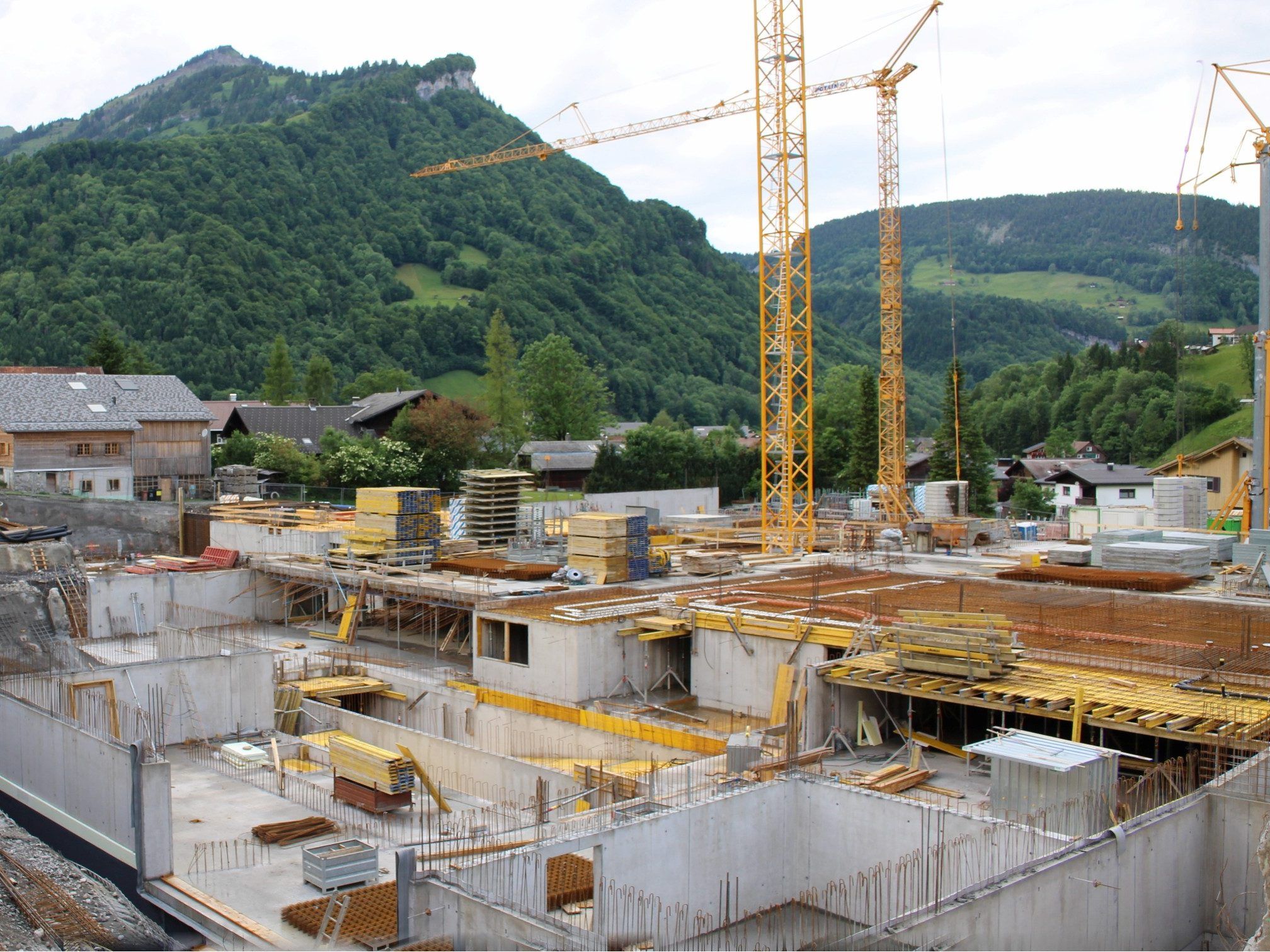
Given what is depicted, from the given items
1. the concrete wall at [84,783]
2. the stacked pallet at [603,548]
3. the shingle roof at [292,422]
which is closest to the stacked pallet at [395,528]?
the stacked pallet at [603,548]

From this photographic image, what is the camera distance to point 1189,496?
46.3 meters

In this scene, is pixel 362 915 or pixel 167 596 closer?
pixel 362 915

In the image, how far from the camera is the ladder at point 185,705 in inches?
1055

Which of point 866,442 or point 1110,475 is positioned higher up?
A: point 866,442

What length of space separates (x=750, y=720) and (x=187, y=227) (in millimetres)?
119600

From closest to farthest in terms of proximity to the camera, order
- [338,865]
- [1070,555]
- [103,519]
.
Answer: [338,865] → [1070,555] → [103,519]

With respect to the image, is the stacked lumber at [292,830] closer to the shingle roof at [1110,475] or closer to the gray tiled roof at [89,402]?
the gray tiled roof at [89,402]

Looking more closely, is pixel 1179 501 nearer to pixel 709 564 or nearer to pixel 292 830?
pixel 709 564

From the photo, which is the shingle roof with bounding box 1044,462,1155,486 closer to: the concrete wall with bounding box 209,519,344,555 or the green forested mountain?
the concrete wall with bounding box 209,519,344,555

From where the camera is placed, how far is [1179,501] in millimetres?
46156

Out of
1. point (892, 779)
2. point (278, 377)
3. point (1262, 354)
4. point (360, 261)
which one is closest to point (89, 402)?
point (892, 779)

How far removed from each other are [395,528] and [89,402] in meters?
22.8

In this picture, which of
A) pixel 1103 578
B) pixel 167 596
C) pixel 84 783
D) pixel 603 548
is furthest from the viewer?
pixel 167 596

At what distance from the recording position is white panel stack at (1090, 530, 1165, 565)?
125ft
